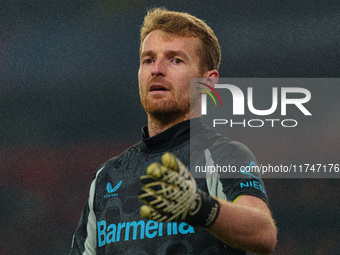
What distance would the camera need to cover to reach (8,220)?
11.0 metres

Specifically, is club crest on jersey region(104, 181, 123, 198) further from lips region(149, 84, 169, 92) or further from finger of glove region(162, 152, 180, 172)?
finger of glove region(162, 152, 180, 172)

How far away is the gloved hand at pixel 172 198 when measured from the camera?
222 cm

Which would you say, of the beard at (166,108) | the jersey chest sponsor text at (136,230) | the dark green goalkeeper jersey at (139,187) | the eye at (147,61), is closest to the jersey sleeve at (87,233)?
the dark green goalkeeper jersey at (139,187)

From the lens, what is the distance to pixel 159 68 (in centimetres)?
334

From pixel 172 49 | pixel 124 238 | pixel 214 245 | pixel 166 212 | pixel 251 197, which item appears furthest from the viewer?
pixel 172 49

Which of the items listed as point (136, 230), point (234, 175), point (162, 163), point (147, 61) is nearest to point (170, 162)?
point (162, 163)

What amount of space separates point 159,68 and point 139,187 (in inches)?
34.1

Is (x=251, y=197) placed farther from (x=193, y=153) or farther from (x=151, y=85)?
(x=151, y=85)

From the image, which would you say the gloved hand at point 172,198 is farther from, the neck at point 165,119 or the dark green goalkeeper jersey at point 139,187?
the neck at point 165,119

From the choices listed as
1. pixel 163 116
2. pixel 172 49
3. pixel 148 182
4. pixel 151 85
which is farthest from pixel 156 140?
pixel 148 182

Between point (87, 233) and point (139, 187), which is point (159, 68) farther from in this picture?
point (87, 233)

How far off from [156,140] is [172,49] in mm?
683

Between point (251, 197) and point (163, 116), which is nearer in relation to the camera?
point (251, 197)

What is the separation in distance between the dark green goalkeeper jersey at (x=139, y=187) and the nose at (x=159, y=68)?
42 centimetres
